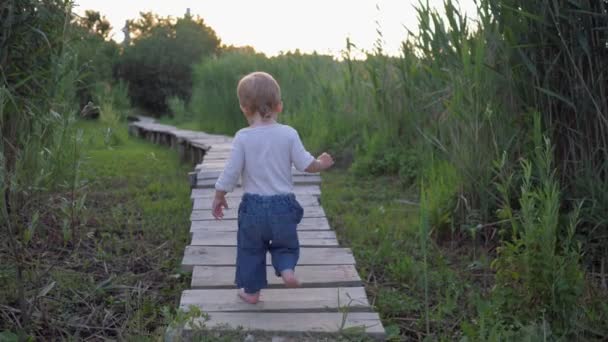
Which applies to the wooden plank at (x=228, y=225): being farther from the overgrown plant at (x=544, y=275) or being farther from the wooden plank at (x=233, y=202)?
the overgrown plant at (x=544, y=275)

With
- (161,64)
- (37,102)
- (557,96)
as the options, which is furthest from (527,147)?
(161,64)

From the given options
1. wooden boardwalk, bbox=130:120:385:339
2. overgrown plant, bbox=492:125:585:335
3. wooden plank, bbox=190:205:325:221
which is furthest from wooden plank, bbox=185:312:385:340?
wooden plank, bbox=190:205:325:221

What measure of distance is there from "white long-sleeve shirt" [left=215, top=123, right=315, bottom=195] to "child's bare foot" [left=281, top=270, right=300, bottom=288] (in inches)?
14.8

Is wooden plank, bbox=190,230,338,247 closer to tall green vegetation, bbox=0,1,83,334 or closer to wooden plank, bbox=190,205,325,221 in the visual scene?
wooden plank, bbox=190,205,325,221

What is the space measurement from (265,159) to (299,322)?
82cm

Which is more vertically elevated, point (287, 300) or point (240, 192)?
point (240, 192)

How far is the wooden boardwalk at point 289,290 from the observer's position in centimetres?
331

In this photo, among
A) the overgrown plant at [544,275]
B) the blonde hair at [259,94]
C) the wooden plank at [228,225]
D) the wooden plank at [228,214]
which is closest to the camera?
the overgrown plant at [544,275]

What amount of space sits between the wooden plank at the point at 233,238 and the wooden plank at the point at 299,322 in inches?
48.2

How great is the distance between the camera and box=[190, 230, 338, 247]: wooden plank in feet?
15.3

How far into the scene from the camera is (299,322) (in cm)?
333

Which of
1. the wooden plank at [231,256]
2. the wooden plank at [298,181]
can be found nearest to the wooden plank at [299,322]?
the wooden plank at [231,256]

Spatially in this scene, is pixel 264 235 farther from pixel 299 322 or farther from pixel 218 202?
pixel 299 322

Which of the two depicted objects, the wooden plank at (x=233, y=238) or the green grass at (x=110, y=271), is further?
the wooden plank at (x=233, y=238)
